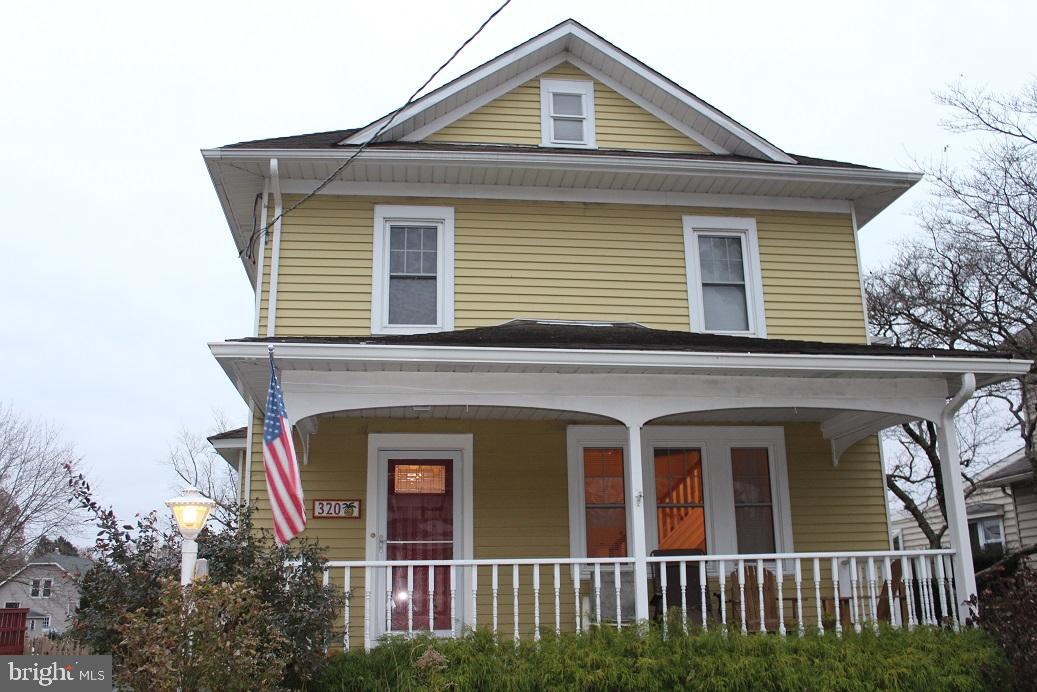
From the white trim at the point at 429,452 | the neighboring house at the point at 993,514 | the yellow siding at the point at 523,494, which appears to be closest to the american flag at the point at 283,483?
the yellow siding at the point at 523,494

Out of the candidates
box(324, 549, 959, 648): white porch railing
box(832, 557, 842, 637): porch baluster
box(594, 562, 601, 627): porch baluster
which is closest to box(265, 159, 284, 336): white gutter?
box(324, 549, 959, 648): white porch railing

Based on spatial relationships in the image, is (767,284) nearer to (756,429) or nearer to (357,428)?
(756,429)

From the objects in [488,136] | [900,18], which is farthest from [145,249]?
[488,136]

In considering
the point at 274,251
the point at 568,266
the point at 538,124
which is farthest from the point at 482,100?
A: the point at 274,251

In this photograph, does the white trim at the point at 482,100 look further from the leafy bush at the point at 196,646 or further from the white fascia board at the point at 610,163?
the leafy bush at the point at 196,646

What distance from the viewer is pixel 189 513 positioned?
6.17 metres

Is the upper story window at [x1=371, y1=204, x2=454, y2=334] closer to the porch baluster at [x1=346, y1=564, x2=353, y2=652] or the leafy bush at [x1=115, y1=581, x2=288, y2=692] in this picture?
the porch baluster at [x1=346, y1=564, x2=353, y2=652]

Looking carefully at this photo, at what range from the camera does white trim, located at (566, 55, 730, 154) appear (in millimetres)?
11023

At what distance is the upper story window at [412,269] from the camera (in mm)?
9688

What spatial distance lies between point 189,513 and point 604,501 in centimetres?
469

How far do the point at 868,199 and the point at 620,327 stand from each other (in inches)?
141

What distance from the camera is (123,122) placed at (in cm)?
6400
